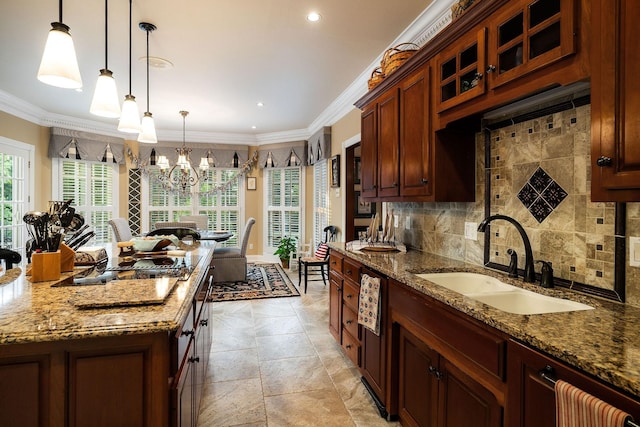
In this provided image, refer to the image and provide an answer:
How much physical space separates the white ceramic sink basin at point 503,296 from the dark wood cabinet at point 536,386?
458 millimetres

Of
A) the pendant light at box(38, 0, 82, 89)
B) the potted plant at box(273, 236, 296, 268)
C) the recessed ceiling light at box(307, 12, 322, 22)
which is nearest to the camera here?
the pendant light at box(38, 0, 82, 89)

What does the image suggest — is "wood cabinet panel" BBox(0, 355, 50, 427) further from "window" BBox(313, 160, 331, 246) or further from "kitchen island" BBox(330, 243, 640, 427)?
"window" BBox(313, 160, 331, 246)

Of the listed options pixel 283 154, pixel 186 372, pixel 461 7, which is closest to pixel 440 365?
pixel 186 372

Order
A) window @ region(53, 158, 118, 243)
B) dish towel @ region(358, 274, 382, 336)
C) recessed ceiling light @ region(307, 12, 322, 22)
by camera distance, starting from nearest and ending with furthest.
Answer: dish towel @ region(358, 274, 382, 336) → recessed ceiling light @ region(307, 12, 322, 22) → window @ region(53, 158, 118, 243)

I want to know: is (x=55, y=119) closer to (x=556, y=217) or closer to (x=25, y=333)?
(x=25, y=333)

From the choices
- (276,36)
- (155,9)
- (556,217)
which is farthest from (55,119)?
(556,217)

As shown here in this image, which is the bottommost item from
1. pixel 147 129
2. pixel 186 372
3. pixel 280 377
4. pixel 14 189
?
pixel 280 377

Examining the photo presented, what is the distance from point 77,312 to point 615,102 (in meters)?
1.87

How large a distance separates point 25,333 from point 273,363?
83.4 inches

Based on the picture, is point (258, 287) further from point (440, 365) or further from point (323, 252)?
point (440, 365)

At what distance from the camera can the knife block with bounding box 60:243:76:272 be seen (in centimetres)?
181

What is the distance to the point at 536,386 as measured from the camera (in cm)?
102

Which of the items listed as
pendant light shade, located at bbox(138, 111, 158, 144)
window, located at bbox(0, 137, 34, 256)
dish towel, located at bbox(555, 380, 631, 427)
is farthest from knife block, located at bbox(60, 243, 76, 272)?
window, located at bbox(0, 137, 34, 256)

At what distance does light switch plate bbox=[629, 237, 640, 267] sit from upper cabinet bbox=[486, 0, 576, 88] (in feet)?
2.42
